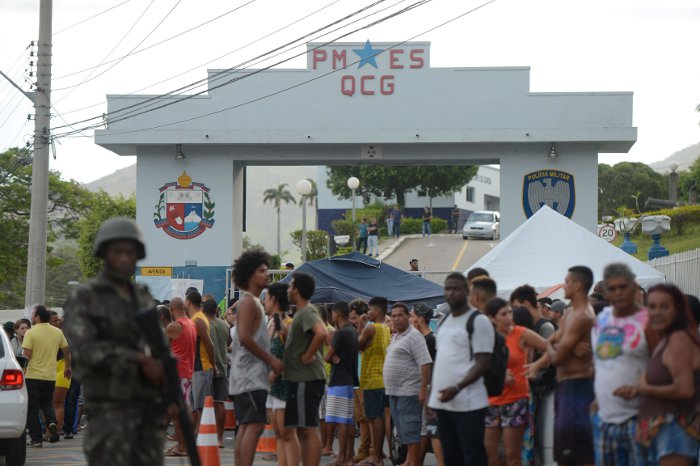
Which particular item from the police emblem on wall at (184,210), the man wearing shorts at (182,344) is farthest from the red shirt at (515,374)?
the police emblem on wall at (184,210)

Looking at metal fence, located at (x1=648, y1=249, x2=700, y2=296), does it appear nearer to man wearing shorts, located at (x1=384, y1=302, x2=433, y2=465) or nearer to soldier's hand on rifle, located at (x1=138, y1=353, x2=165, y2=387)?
man wearing shorts, located at (x1=384, y1=302, x2=433, y2=465)

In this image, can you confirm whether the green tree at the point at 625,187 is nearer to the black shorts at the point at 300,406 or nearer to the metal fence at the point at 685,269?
the metal fence at the point at 685,269

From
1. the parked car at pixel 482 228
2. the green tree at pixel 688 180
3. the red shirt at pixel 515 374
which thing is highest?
the green tree at pixel 688 180

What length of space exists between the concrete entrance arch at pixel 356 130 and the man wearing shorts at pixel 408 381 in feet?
56.7

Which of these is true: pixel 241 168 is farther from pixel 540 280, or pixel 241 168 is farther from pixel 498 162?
pixel 540 280

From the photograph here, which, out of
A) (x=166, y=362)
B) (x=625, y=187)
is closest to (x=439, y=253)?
→ (x=166, y=362)

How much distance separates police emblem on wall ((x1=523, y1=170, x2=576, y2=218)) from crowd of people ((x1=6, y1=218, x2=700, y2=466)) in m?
14.4

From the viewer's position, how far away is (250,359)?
1010cm

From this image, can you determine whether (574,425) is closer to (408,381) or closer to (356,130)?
(408,381)

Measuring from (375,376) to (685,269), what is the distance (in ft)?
36.0

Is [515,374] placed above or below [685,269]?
below

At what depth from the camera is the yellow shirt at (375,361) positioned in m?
13.2

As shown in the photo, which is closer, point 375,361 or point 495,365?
point 495,365

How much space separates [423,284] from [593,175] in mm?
9935
